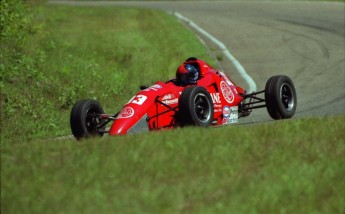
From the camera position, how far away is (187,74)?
1005cm

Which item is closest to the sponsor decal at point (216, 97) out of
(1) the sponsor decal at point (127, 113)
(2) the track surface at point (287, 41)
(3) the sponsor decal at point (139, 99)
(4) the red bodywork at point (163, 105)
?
(4) the red bodywork at point (163, 105)

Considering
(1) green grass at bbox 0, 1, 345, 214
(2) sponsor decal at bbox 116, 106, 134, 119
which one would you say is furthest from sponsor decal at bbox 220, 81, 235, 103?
(1) green grass at bbox 0, 1, 345, 214

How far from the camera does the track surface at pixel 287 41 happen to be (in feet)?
46.5

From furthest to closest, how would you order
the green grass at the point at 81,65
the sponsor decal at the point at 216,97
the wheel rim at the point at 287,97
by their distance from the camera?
1. the green grass at the point at 81,65
2. the wheel rim at the point at 287,97
3. the sponsor decal at the point at 216,97

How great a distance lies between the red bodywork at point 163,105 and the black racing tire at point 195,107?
35 centimetres

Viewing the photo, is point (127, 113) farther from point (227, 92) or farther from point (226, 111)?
point (227, 92)

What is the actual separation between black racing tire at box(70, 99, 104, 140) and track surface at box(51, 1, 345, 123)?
3.52 meters

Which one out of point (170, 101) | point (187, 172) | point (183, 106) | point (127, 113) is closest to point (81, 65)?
point (170, 101)

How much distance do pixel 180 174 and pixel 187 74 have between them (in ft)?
15.4

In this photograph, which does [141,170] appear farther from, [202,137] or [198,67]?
[198,67]

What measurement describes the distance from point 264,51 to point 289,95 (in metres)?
9.87

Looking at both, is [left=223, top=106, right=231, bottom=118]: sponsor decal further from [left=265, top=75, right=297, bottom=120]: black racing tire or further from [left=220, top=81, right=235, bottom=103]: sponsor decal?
[left=265, top=75, right=297, bottom=120]: black racing tire

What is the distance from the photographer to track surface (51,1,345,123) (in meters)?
14.2

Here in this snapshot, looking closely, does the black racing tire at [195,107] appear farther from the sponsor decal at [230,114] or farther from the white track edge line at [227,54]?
the white track edge line at [227,54]
